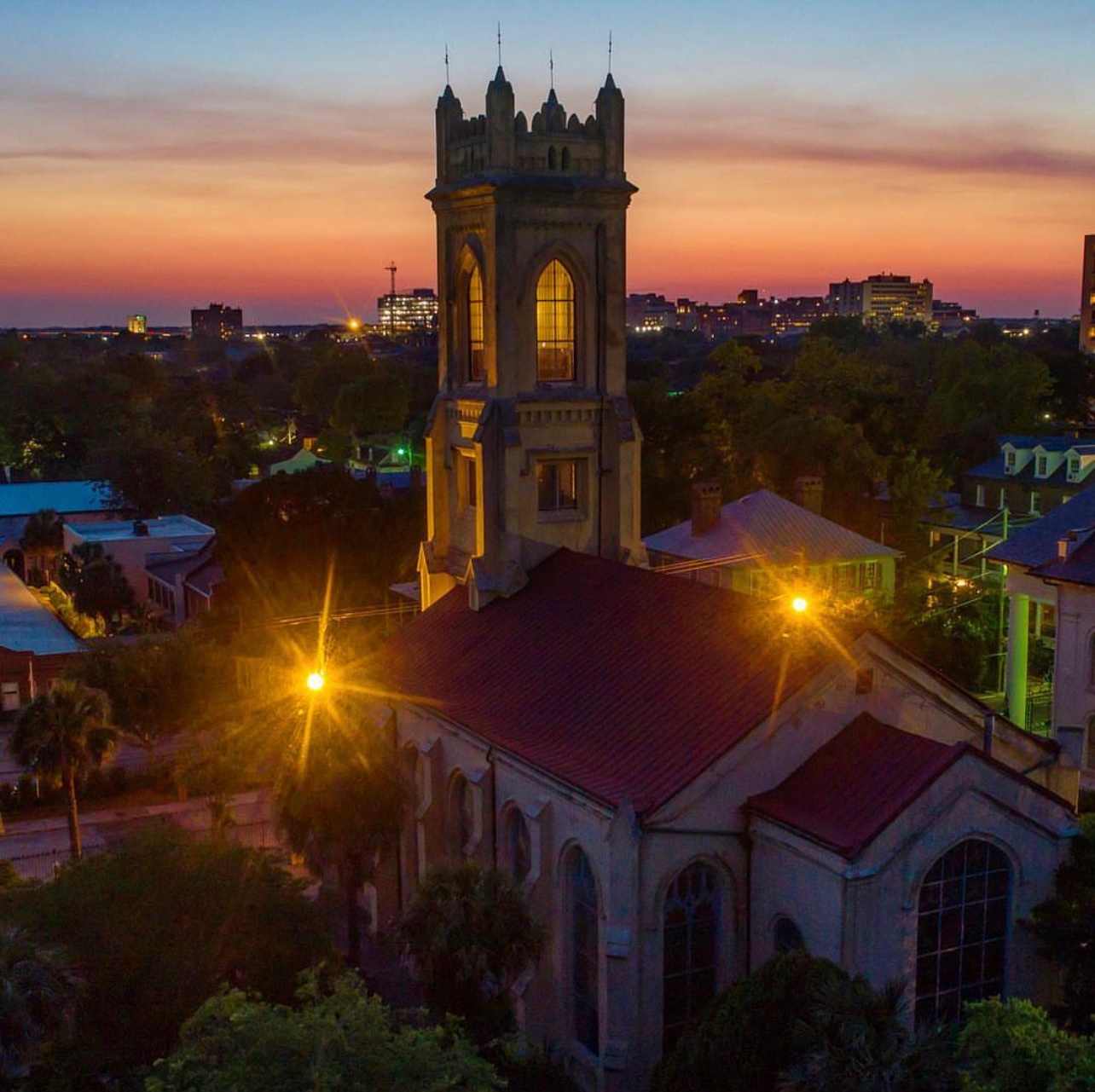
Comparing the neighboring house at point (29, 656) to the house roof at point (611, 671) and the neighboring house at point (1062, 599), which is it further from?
the neighboring house at point (1062, 599)

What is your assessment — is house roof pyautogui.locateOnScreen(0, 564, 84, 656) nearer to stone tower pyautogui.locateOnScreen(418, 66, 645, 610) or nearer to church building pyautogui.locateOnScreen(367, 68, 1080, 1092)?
church building pyautogui.locateOnScreen(367, 68, 1080, 1092)

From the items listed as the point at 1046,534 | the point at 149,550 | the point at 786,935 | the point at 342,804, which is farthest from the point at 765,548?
the point at 149,550

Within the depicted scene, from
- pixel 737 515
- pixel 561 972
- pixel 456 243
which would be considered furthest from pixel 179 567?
pixel 561 972

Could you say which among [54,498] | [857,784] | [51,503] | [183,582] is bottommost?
[183,582]

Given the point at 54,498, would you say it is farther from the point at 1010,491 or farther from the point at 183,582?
the point at 1010,491

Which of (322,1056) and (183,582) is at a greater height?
(322,1056)

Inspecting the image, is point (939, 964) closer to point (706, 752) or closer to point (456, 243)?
point (706, 752)

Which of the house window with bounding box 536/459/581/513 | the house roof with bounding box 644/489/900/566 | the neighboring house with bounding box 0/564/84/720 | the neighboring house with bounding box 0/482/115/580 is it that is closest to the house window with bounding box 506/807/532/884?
the house window with bounding box 536/459/581/513
